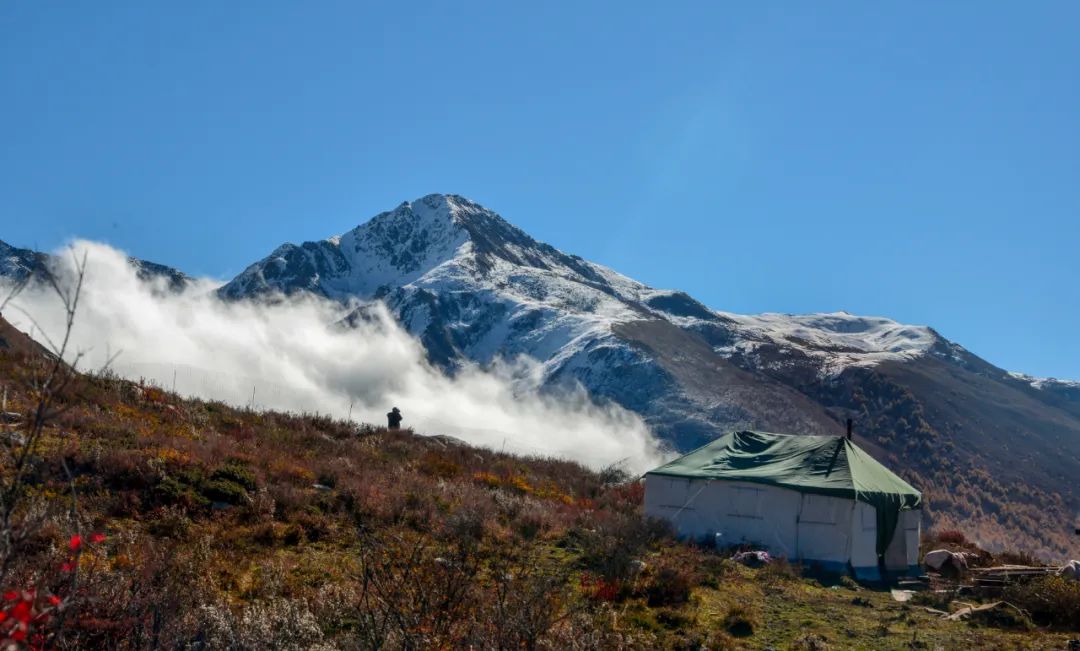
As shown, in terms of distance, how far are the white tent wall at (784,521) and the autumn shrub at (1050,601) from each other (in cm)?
458

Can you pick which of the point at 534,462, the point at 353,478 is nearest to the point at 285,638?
the point at 353,478

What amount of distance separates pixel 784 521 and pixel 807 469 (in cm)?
156

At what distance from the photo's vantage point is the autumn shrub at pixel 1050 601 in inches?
467

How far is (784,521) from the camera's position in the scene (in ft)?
62.1

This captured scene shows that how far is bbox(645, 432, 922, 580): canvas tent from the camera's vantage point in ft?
60.3

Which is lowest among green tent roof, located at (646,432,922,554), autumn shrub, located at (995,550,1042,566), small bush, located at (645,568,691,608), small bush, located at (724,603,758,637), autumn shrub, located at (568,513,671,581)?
small bush, located at (724,603,758,637)

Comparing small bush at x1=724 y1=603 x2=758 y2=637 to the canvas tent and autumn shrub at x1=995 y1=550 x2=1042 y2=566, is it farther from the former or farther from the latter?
autumn shrub at x1=995 y1=550 x2=1042 y2=566

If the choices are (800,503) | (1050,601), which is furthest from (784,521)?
(1050,601)

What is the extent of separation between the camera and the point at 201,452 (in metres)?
13.9

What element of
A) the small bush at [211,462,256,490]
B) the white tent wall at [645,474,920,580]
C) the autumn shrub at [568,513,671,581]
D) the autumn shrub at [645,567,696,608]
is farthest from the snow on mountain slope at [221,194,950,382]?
the autumn shrub at [645,567,696,608]

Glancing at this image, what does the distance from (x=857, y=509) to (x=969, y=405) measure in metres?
75.5

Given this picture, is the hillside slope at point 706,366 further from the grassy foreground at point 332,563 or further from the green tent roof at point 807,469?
the grassy foreground at point 332,563

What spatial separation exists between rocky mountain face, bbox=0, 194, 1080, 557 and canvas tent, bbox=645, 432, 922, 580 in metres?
35.9

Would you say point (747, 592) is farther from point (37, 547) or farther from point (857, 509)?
point (37, 547)
